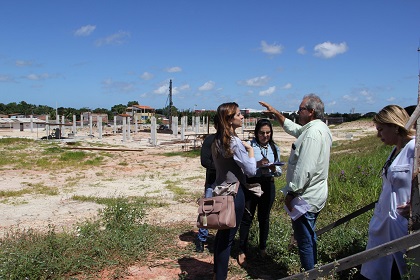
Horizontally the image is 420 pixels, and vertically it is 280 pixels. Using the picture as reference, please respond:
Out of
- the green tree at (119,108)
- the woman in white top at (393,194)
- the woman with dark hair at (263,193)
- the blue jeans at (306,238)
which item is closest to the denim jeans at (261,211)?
the woman with dark hair at (263,193)

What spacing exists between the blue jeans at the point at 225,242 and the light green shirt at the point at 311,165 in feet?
1.29

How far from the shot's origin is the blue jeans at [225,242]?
3.17m

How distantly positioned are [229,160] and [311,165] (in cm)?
66

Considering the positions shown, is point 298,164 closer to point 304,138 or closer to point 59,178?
point 304,138

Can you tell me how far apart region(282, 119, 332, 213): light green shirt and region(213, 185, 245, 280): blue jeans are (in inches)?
15.5

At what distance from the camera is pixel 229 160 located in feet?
10.3

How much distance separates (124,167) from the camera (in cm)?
1455

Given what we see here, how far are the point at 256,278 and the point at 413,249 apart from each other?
1.72m

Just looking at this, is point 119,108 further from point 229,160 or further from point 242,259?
point 229,160

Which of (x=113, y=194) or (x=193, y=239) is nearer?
(x=193, y=239)

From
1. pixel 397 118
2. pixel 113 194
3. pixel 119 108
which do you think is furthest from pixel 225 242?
pixel 119 108

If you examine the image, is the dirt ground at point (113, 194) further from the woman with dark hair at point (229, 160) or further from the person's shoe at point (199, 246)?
the woman with dark hair at point (229, 160)

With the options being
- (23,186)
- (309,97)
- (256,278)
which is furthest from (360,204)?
(23,186)

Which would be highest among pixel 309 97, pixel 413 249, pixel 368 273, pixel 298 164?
pixel 309 97
